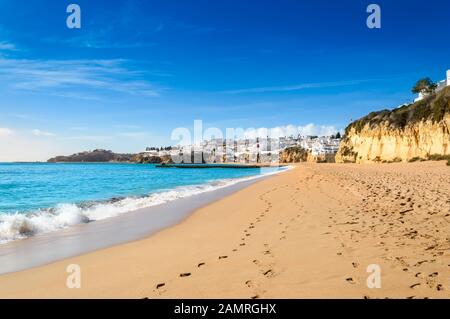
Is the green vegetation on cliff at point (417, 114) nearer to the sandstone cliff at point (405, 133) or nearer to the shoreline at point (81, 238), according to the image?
the sandstone cliff at point (405, 133)

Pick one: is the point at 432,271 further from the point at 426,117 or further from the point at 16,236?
the point at 426,117

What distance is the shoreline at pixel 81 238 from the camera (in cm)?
718

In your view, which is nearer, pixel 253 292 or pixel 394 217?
pixel 253 292

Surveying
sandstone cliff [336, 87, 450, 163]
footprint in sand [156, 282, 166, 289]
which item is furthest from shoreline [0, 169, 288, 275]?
sandstone cliff [336, 87, 450, 163]

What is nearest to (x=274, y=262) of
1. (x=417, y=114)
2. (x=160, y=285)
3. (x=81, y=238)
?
(x=160, y=285)

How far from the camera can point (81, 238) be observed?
365 inches

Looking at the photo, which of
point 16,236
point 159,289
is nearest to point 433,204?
point 159,289

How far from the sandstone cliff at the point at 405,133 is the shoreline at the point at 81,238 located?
46.7m

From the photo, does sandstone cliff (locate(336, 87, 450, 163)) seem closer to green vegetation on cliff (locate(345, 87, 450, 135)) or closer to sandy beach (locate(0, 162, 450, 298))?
green vegetation on cliff (locate(345, 87, 450, 135))

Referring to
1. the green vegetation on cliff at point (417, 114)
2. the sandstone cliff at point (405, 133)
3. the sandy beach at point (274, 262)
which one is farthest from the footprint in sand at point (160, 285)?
the green vegetation on cliff at point (417, 114)

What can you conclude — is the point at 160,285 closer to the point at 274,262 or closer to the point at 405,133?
the point at 274,262

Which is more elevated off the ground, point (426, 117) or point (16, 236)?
point (426, 117)
